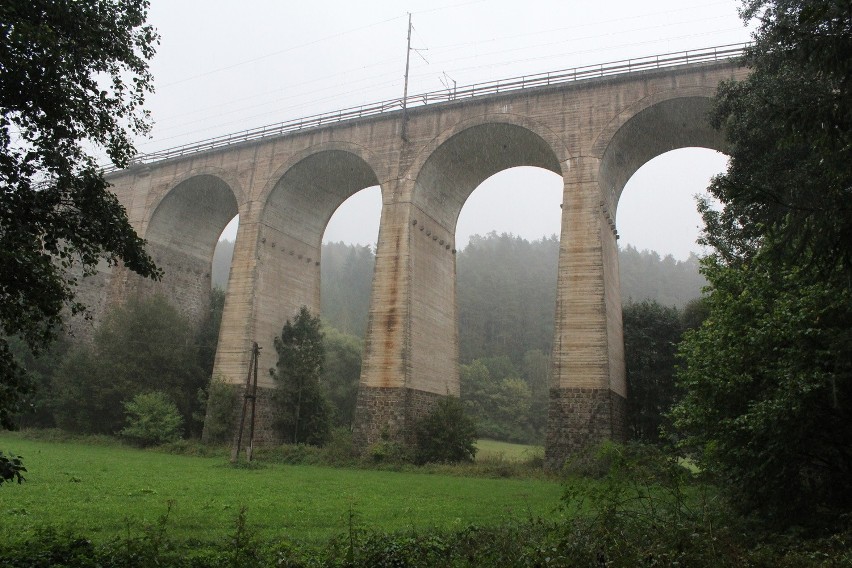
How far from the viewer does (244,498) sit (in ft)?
43.0

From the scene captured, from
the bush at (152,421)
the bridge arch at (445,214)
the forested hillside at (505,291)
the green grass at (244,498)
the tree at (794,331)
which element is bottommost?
the green grass at (244,498)

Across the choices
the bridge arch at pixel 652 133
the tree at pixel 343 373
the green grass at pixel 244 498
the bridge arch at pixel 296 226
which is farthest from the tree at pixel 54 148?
the tree at pixel 343 373

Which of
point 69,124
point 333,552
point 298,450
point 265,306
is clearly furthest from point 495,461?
point 69,124

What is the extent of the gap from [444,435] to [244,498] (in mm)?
11293

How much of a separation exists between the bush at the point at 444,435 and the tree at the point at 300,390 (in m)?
6.78

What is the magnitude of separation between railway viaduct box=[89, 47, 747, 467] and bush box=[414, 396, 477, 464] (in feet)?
2.29

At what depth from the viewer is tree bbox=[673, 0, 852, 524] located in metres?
6.15

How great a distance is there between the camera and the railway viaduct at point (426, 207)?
70.6 feet

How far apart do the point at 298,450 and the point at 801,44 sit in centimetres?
2257

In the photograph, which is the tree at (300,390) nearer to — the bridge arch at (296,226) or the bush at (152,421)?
the bridge arch at (296,226)

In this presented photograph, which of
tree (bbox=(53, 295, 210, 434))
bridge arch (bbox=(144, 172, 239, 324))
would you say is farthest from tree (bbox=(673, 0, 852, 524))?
bridge arch (bbox=(144, 172, 239, 324))

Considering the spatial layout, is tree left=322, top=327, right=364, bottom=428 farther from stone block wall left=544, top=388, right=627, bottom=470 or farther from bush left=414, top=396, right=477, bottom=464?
stone block wall left=544, top=388, right=627, bottom=470

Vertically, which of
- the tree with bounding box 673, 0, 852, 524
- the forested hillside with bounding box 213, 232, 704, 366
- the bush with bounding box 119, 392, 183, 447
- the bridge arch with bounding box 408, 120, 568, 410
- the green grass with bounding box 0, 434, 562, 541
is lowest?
the green grass with bounding box 0, 434, 562, 541

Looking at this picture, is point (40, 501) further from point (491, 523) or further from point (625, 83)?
A: point (625, 83)
